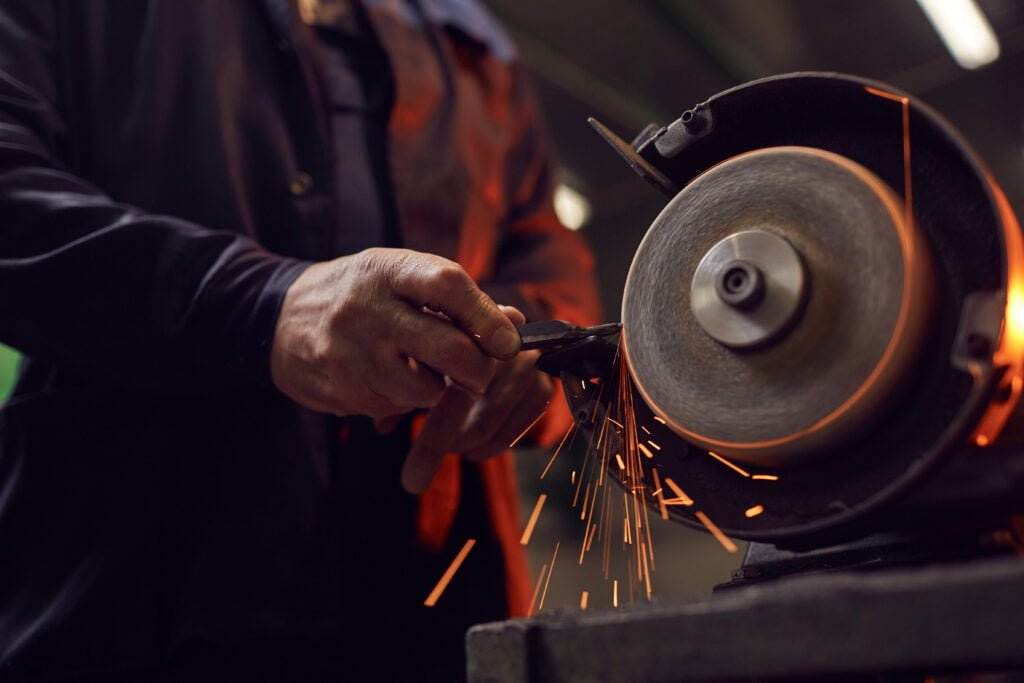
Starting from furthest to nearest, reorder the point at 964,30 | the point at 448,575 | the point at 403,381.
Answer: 1. the point at 964,30
2. the point at 448,575
3. the point at 403,381

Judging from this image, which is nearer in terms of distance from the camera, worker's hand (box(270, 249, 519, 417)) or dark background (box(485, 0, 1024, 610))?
worker's hand (box(270, 249, 519, 417))

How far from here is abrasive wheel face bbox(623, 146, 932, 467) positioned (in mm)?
653

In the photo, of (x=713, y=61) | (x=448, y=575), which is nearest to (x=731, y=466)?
(x=448, y=575)

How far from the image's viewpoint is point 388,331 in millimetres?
888

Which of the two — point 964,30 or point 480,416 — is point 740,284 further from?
point 964,30

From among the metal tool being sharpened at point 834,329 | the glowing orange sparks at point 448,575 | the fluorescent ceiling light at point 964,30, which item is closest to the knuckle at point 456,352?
the metal tool being sharpened at point 834,329

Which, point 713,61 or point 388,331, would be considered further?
point 713,61

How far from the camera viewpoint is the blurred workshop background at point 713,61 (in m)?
4.38

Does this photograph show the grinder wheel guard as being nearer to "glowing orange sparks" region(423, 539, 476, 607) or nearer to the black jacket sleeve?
the black jacket sleeve

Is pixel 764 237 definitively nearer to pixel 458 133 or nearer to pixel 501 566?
pixel 501 566

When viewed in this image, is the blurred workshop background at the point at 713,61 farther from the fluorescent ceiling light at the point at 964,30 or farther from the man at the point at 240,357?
the man at the point at 240,357

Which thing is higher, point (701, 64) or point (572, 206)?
point (701, 64)

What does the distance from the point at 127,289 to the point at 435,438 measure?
440 millimetres

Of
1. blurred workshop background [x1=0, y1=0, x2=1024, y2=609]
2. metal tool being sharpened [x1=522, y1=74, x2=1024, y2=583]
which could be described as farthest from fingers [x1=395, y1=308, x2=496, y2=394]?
blurred workshop background [x1=0, y1=0, x2=1024, y2=609]
